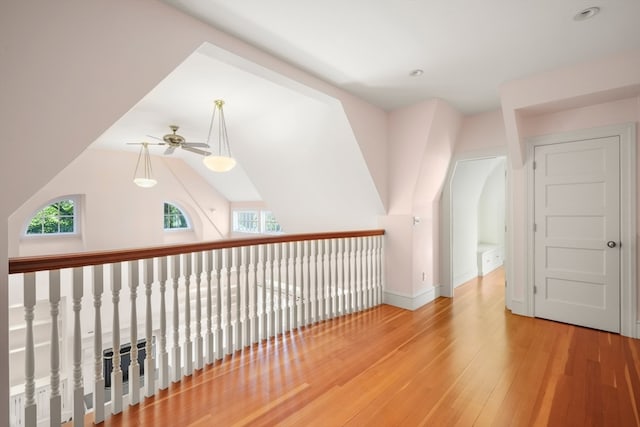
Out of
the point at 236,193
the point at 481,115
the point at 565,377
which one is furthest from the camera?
the point at 236,193

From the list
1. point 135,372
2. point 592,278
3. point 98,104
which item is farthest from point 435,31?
point 135,372

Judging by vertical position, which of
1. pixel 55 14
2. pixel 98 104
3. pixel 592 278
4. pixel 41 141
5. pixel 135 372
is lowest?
pixel 135 372

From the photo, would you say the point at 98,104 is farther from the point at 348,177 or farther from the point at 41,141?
the point at 348,177

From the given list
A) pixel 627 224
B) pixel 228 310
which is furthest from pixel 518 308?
pixel 228 310

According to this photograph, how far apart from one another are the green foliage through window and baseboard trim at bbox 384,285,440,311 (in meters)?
6.87

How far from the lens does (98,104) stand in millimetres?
1721

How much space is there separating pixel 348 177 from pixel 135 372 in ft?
10.2

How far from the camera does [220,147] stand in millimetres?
5711

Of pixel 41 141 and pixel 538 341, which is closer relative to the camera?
pixel 41 141

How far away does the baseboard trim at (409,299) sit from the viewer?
376 centimetres

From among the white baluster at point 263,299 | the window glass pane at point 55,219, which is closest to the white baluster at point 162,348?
the white baluster at point 263,299

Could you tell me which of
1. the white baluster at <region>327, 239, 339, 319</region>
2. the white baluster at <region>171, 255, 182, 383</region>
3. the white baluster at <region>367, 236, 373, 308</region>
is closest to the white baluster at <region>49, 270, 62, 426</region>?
the white baluster at <region>171, 255, 182, 383</region>

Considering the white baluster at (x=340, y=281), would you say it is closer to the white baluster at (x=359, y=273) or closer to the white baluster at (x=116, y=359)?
the white baluster at (x=359, y=273)

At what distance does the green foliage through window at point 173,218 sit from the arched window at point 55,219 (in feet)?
6.95
